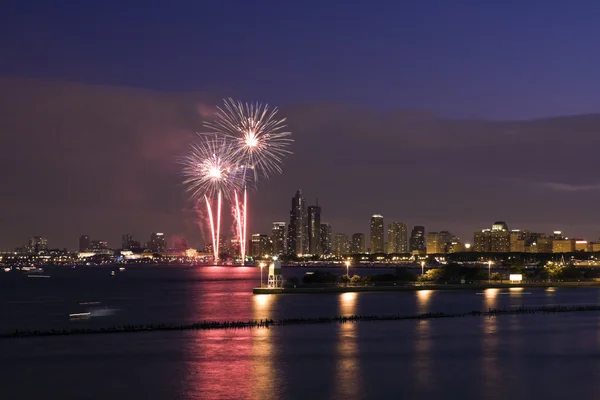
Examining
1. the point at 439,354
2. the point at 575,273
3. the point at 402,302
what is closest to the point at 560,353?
the point at 439,354

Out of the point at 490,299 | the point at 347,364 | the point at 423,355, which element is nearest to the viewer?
the point at 347,364

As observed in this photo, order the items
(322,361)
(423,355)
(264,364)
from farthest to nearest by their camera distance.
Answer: (423,355), (322,361), (264,364)

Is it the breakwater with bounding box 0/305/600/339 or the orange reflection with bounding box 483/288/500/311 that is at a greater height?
the breakwater with bounding box 0/305/600/339

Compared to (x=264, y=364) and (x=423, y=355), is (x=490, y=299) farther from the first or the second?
(x=264, y=364)

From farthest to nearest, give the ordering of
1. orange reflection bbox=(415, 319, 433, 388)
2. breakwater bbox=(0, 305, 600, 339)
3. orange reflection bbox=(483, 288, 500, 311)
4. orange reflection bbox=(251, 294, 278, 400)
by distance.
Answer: orange reflection bbox=(483, 288, 500, 311)
breakwater bbox=(0, 305, 600, 339)
orange reflection bbox=(415, 319, 433, 388)
orange reflection bbox=(251, 294, 278, 400)

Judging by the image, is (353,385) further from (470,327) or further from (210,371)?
(470,327)

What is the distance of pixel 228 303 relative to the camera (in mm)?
79938

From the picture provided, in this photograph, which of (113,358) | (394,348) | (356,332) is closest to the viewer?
(113,358)

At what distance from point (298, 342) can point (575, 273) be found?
91637mm

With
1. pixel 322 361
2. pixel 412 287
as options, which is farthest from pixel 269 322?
pixel 412 287

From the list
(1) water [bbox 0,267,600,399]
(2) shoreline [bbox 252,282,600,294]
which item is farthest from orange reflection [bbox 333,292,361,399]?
(2) shoreline [bbox 252,282,600,294]

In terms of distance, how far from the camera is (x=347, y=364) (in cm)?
3481

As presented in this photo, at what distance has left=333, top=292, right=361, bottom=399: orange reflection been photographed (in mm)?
28672

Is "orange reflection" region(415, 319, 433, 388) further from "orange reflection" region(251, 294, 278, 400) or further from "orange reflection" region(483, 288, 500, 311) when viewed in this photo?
"orange reflection" region(483, 288, 500, 311)
